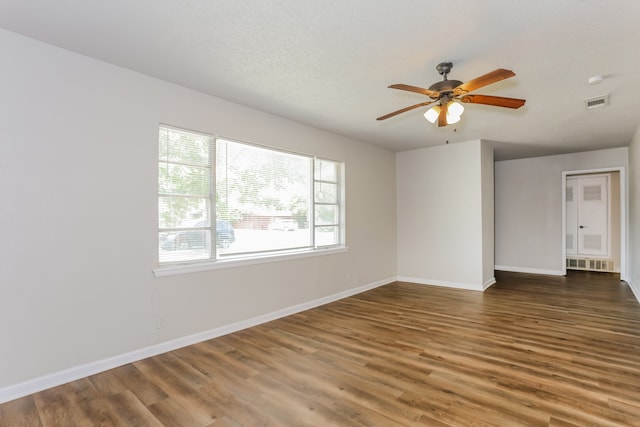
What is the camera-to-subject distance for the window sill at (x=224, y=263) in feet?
10.6

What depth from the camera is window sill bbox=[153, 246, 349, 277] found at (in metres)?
3.22

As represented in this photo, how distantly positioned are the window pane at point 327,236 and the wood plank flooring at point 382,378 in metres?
1.25

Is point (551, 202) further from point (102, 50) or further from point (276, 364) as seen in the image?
point (102, 50)

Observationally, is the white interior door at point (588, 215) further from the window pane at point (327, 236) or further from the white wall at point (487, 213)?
the window pane at point (327, 236)

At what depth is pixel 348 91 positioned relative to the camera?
347 cm

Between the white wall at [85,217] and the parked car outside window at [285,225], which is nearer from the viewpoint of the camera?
the white wall at [85,217]

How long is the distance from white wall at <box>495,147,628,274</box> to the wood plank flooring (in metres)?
3.14

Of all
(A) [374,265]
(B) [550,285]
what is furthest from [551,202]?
(A) [374,265]

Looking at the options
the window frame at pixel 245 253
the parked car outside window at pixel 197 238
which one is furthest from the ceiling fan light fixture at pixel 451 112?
the parked car outside window at pixel 197 238

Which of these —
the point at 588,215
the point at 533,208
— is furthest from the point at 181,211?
the point at 588,215

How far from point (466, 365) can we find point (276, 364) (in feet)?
→ 5.52

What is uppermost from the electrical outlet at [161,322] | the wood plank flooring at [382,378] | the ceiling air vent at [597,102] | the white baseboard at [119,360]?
the ceiling air vent at [597,102]

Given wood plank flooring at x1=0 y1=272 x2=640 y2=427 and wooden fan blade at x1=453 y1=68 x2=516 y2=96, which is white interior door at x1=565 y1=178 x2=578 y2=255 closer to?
wood plank flooring at x1=0 y1=272 x2=640 y2=427

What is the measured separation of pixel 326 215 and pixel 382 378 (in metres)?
2.95
